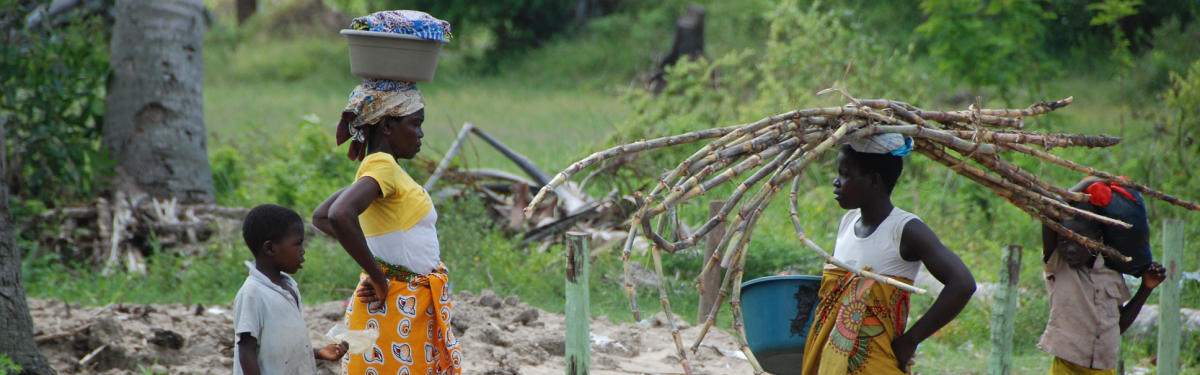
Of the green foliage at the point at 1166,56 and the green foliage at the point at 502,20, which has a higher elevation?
the green foliage at the point at 502,20

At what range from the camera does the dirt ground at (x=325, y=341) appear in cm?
379

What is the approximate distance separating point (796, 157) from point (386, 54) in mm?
1211

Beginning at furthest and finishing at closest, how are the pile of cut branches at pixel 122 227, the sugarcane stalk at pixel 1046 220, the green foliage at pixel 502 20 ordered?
the green foliage at pixel 502 20 → the pile of cut branches at pixel 122 227 → the sugarcane stalk at pixel 1046 220

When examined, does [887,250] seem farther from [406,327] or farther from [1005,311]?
[406,327]

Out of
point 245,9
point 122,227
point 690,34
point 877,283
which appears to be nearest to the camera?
point 877,283

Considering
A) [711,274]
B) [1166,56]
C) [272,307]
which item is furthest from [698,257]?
[1166,56]

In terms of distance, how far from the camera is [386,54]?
260cm

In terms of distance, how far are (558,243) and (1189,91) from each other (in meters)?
4.53

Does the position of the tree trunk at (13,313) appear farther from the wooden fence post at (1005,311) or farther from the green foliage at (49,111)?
the wooden fence post at (1005,311)

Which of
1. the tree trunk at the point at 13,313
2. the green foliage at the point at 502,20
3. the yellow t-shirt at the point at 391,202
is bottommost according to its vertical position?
the tree trunk at the point at 13,313

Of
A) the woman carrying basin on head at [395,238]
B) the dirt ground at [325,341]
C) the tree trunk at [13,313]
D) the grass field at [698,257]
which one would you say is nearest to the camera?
the woman carrying basin on head at [395,238]

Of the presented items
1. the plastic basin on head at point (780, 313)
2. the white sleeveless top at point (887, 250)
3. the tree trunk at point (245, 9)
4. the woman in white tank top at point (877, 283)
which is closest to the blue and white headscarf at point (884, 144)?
the woman in white tank top at point (877, 283)

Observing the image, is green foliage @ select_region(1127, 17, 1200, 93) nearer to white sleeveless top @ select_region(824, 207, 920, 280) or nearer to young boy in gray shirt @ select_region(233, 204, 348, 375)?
white sleeveless top @ select_region(824, 207, 920, 280)

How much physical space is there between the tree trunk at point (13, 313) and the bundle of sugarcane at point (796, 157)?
2464 mm
